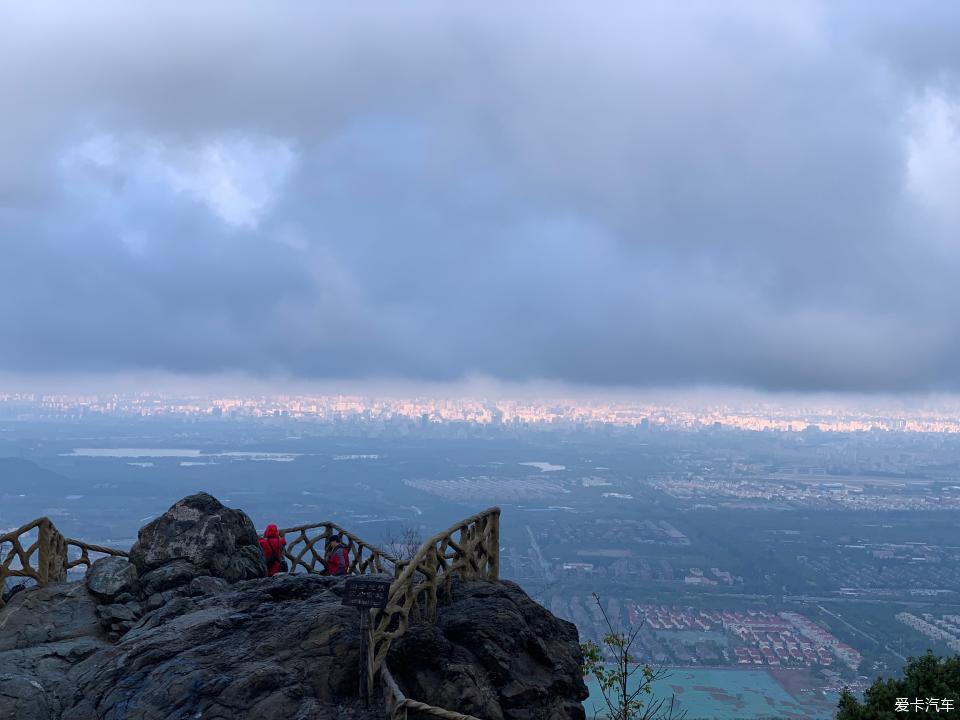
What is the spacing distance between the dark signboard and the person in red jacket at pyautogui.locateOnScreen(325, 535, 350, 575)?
8055 millimetres

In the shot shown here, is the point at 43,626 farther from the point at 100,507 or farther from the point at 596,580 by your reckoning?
the point at 100,507

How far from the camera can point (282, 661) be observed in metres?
10.6

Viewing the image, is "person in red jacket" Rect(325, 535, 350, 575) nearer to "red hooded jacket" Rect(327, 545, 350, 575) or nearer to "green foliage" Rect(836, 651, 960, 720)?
"red hooded jacket" Rect(327, 545, 350, 575)

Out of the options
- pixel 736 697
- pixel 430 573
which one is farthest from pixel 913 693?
pixel 736 697

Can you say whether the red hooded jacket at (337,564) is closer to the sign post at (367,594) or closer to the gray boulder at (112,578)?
the gray boulder at (112,578)

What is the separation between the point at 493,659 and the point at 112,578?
8.44m

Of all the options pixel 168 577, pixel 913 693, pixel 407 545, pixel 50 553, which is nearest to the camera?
pixel 913 693

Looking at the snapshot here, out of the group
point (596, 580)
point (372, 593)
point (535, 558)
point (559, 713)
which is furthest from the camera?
point (535, 558)

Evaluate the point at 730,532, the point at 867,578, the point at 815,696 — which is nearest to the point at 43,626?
the point at 815,696

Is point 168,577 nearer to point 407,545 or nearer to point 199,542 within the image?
point 199,542

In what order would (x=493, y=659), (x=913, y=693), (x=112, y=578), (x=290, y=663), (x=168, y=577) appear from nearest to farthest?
1. (x=290, y=663)
2. (x=493, y=659)
3. (x=913, y=693)
4. (x=168, y=577)
5. (x=112, y=578)

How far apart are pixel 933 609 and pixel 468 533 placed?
386ft

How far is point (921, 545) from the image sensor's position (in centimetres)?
15650

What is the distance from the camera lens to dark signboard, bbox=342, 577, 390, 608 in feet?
31.8
